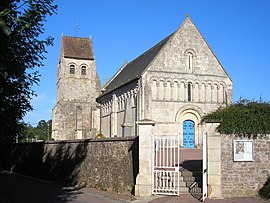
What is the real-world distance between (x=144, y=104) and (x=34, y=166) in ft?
36.1

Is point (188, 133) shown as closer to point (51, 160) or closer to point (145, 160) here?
point (51, 160)

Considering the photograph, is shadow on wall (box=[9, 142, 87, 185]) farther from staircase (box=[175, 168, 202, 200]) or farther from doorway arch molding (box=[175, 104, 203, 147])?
doorway arch molding (box=[175, 104, 203, 147])

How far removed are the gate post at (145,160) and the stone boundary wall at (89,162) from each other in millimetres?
947

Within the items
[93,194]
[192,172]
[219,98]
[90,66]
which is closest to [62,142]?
[93,194]

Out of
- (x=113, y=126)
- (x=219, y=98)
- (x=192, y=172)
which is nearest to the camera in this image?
(x=192, y=172)

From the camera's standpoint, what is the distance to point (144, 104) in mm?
31672

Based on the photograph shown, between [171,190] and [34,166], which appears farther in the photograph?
[34,166]

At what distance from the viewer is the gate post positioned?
1337 cm

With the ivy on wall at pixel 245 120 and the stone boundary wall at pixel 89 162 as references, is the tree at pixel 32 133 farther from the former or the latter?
the ivy on wall at pixel 245 120

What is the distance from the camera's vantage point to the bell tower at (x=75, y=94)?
5009cm

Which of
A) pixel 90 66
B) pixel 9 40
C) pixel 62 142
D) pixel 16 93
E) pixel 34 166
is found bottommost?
pixel 34 166

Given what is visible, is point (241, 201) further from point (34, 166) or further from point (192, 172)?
point (34, 166)

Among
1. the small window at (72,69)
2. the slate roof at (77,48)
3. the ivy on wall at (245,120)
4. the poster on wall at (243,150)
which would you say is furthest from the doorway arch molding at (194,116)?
the slate roof at (77,48)

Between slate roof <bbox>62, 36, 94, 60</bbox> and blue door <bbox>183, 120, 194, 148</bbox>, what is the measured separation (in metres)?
25.0
